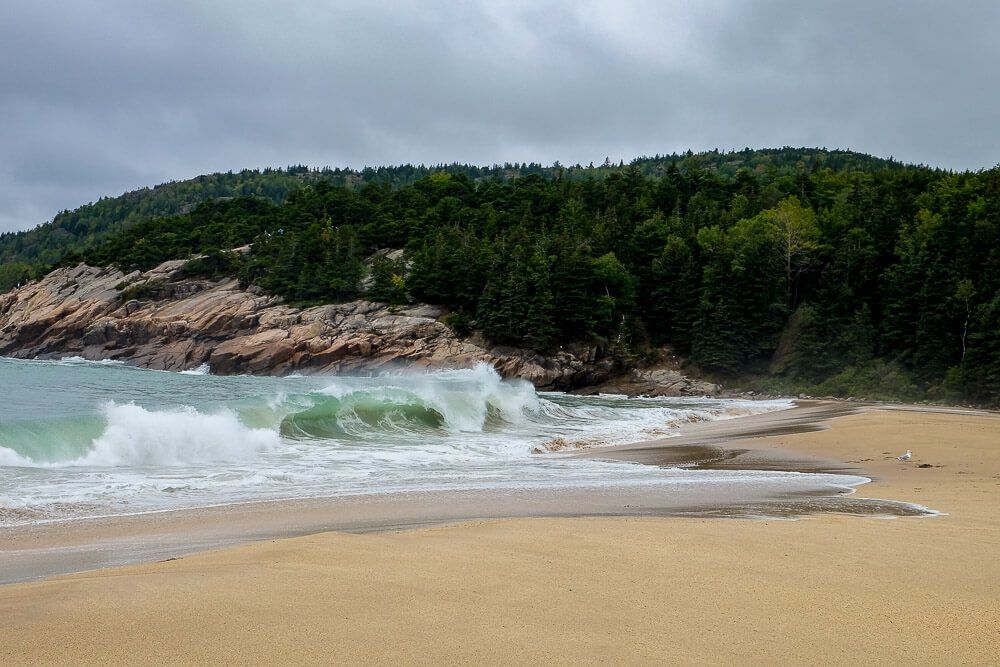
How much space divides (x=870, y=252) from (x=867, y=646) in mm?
56413

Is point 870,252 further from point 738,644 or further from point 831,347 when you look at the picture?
point 738,644

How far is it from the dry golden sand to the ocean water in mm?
4648

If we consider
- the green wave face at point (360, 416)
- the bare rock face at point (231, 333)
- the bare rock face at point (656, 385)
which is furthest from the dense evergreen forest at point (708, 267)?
the green wave face at point (360, 416)

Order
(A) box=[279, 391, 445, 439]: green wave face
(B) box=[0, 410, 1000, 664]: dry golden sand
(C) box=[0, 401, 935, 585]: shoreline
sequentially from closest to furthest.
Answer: (B) box=[0, 410, 1000, 664]: dry golden sand
(C) box=[0, 401, 935, 585]: shoreline
(A) box=[279, 391, 445, 439]: green wave face

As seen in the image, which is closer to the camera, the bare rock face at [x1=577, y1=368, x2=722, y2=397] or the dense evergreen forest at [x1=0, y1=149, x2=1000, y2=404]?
the dense evergreen forest at [x1=0, y1=149, x2=1000, y2=404]

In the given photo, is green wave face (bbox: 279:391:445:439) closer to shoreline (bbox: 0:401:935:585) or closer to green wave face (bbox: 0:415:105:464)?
green wave face (bbox: 0:415:105:464)

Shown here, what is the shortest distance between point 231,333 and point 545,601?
205 ft

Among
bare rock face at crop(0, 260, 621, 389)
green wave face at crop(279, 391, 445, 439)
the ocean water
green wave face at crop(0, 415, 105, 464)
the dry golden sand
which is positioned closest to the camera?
the dry golden sand

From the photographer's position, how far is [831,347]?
4925cm

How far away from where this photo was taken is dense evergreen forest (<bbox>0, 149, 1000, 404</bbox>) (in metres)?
44.0

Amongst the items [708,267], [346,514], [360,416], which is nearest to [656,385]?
[708,267]

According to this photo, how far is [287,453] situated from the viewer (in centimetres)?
1492

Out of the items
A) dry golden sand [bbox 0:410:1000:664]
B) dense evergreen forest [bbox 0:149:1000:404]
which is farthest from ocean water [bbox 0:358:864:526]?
dense evergreen forest [bbox 0:149:1000:404]

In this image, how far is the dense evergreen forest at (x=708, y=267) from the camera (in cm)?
4403
